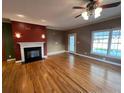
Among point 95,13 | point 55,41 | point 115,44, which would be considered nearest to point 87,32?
point 115,44

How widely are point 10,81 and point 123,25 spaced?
356 centimetres

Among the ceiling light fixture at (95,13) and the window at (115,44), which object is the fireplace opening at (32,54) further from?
the window at (115,44)

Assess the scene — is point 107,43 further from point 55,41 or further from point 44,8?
point 55,41

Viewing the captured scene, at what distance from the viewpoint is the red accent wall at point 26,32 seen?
4875mm

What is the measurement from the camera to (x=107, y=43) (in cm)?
469

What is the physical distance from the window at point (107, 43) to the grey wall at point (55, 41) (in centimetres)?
386

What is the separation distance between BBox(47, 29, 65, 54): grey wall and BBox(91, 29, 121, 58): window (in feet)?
12.7

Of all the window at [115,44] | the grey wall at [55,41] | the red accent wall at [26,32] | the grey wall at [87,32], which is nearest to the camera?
the window at [115,44]

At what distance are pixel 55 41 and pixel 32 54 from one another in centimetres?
313

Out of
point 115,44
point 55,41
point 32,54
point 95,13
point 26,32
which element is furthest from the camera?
point 55,41

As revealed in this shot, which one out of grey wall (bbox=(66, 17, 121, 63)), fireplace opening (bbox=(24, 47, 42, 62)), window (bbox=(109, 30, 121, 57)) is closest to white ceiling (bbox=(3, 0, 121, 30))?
grey wall (bbox=(66, 17, 121, 63))

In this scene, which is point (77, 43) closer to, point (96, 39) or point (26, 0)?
point (96, 39)

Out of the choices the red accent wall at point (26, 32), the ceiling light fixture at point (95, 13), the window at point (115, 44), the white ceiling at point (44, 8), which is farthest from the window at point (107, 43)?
the red accent wall at point (26, 32)

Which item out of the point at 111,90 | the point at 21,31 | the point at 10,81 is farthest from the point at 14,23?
the point at 111,90
